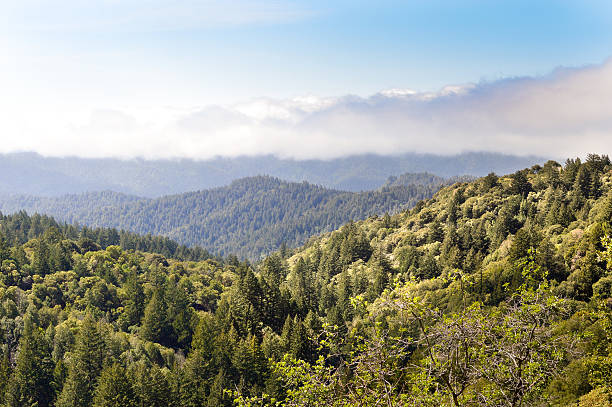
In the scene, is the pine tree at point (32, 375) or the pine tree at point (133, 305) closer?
the pine tree at point (32, 375)

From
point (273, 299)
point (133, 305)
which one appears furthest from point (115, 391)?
point (133, 305)


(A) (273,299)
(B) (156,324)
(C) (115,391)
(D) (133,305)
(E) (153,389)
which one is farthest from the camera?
(D) (133,305)

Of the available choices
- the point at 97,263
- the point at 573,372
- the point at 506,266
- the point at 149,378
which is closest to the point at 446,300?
the point at 506,266

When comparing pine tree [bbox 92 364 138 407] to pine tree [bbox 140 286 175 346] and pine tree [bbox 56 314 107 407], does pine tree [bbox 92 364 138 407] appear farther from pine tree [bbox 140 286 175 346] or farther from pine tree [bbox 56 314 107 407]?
pine tree [bbox 140 286 175 346]

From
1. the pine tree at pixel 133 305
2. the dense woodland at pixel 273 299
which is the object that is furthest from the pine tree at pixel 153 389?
the pine tree at pixel 133 305

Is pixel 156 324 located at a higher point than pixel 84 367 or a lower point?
higher

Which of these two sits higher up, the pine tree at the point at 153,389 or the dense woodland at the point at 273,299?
the dense woodland at the point at 273,299

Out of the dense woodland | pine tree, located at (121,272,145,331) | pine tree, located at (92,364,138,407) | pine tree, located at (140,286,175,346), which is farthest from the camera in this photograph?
pine tree, located at (121,272,145,331)

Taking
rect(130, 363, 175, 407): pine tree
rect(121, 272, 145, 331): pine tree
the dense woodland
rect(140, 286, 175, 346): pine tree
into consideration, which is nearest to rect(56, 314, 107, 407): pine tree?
the dense woodland

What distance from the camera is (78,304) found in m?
99.0

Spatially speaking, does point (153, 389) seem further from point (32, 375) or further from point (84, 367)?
→ point (32, 375)

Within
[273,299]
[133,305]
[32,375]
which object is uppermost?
[273,299]

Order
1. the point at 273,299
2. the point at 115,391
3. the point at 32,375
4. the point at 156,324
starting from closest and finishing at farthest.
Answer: the point at 115,391
the point at 32,375
the point at 273,299
the point at 156,324

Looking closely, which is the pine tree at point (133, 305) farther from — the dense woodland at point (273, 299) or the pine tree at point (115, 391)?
the pine tree at point (115, 391)
